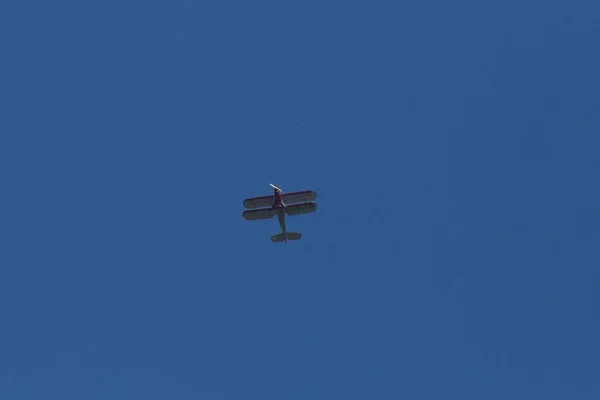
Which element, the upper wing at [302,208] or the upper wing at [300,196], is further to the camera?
the upper wing at [302,208]

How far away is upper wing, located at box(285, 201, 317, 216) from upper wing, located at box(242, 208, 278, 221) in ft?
4.69

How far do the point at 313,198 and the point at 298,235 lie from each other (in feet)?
20.1

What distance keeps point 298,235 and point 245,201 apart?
6948 mm

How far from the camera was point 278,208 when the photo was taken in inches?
4631

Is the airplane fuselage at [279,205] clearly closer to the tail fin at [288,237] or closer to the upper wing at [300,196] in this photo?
the upper wing at [300,196]

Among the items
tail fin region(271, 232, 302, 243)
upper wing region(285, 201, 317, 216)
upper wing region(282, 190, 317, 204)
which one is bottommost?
tail fin region(271, 232, 302, 243)

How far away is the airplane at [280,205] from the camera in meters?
117

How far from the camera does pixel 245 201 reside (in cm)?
11819

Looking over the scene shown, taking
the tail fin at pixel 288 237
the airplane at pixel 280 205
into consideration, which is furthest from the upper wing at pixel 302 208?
the tail fin at pixel 288 237

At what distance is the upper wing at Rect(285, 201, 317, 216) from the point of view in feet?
385

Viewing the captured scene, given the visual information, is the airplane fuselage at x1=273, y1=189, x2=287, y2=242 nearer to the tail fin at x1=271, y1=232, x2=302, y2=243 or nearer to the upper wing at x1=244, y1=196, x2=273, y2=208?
the upper wing at x1=244, y1=196, x2=273, y2=208

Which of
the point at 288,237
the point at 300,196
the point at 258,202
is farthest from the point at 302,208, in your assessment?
the point at 288,237

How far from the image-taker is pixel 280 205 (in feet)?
385

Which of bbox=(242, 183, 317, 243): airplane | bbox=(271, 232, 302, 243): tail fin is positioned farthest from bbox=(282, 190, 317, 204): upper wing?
bbox=(271, 232, 302, 243): tail fin
